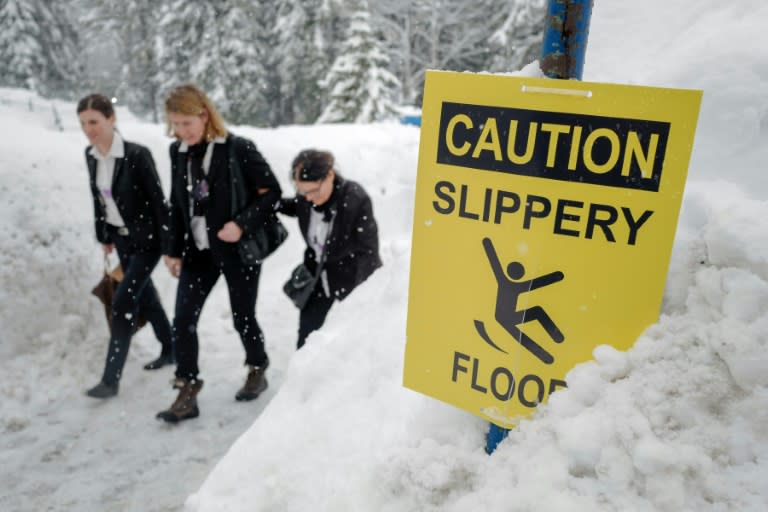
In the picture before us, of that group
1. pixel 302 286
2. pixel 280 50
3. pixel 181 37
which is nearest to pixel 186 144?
pixel 302 286

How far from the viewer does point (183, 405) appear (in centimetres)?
408

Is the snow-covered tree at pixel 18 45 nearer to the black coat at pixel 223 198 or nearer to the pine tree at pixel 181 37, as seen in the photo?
the pine tree at pixel 181 37

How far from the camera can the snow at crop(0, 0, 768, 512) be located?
1.33 meters

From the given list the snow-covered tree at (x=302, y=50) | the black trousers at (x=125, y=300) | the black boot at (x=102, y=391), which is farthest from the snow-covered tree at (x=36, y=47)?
the black boot at (x=102, y=391)

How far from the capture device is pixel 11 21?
83.0 ft

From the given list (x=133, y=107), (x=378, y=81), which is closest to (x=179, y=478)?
(x=378, y=81)

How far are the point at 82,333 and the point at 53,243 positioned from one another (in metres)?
1.10

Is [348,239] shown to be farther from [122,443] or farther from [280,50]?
[280,50]

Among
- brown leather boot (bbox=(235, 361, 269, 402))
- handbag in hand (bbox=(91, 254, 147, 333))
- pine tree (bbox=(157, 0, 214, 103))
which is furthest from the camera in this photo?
pine tree (bbox=(157, 0, 214, 103))

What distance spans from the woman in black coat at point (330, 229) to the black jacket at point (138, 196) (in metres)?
1.16

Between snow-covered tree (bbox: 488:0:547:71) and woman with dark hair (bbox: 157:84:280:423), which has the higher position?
snow-covered tree (bbox: 488:0:547:71)

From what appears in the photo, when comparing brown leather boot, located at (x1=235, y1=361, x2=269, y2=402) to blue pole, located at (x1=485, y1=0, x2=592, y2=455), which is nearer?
blue pole, located at (x1=485, y1=0, x2=592, y2=455)

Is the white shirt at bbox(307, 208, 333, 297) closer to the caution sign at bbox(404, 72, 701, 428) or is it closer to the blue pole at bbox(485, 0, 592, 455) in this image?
the caution sign at bbox(404, 72, 701, 428)

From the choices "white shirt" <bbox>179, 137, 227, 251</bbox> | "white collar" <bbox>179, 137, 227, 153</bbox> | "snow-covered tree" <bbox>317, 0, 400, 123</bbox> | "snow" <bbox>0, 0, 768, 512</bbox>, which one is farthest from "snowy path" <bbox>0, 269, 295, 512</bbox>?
"snow-covered tree" <bbox>317, 0, 400, 123</bbox>
